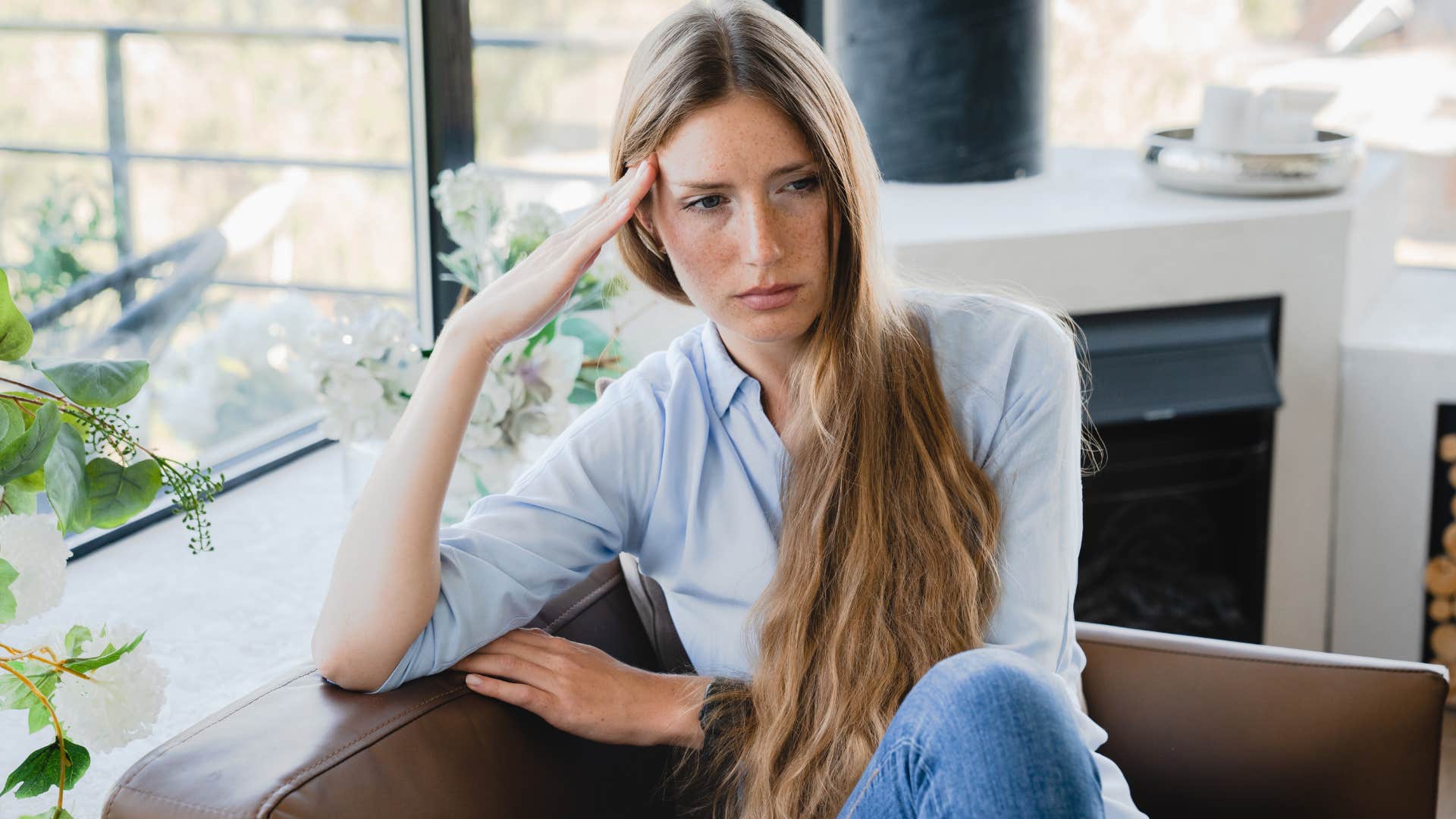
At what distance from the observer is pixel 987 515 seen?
141cm

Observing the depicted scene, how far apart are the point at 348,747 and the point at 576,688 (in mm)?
250

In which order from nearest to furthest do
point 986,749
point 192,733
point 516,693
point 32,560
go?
point 32,560 → point 986,749 → point 192,733 → point 516,693

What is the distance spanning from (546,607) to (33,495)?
66 cm

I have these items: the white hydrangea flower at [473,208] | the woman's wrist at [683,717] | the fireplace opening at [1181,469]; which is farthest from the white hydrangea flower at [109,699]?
the fireplace opening at [1181,469]

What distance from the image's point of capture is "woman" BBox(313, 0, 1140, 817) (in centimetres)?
135

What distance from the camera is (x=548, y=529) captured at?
146cm

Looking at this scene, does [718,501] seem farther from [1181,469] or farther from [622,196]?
[1181,469]

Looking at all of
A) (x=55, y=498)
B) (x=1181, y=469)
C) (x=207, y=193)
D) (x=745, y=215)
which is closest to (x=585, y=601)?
(x=745, y=215)

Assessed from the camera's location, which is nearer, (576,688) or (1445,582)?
(576,688)

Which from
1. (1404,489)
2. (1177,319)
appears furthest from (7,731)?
(1404,489)

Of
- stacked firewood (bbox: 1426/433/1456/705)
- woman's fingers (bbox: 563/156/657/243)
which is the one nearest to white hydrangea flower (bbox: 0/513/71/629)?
woman's fingers (bbox: 563/156/657/243)

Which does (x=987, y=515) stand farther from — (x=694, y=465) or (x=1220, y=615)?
(x=1220, y=615)

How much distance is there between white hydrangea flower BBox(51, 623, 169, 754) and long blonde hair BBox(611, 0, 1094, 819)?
63 cm

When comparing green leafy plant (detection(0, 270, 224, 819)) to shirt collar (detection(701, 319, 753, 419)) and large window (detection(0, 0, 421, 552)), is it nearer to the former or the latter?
shirt collar (detection(701, 319, 753, 419))
